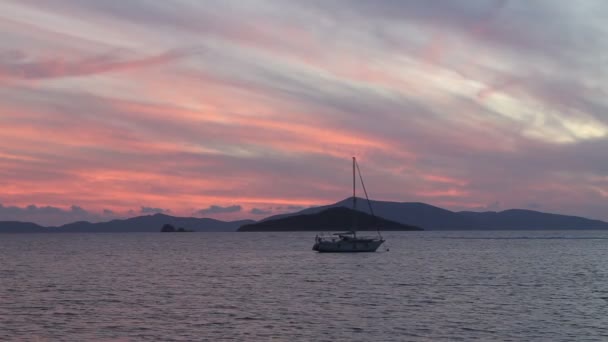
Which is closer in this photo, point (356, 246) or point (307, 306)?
point (307, 306)

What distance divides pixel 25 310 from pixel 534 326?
38.5 metres

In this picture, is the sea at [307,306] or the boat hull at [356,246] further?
the boat hull at [356,246]

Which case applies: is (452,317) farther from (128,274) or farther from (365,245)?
(365,245)

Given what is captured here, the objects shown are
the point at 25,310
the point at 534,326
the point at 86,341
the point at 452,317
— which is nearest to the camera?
the point at 86,341

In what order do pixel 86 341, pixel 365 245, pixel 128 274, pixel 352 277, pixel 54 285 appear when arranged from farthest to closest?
pixel 365 245 → pixel 128 274 → pixel 352 277 → pixel 54 285 → pixel 86 341

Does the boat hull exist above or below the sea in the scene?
above

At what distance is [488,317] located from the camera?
5003 cm

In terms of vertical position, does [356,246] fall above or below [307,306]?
above

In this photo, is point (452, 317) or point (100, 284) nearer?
point (452, 317)

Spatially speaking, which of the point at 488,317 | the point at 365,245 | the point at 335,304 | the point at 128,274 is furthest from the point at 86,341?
the point at 365,245

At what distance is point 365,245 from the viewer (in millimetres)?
145750

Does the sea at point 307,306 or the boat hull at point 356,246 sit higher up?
the boat hull at point 356,246

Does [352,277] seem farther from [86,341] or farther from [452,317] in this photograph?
[86,341]

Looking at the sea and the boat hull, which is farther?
the boat hull
